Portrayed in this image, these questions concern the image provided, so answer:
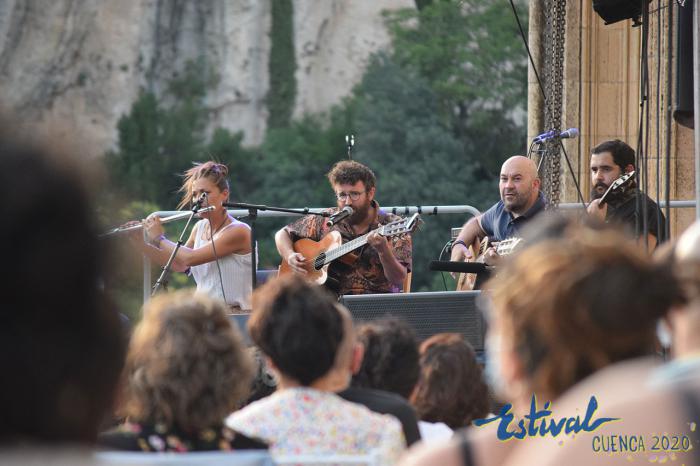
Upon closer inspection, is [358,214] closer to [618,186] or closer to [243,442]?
[618,186]

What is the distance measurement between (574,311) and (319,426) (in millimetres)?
1234

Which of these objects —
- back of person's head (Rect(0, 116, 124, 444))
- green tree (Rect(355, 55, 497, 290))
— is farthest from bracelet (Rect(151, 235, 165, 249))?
green tree (Rect(355, 55, 497, 290))

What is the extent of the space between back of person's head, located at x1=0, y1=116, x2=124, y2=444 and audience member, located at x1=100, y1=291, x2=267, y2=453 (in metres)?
1.32

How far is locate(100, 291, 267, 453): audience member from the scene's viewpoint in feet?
7.91

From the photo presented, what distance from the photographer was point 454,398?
3.31 m

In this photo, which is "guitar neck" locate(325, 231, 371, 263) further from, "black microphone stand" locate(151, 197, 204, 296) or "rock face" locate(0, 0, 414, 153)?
"rock face" locate(0, 0, 414, 153)

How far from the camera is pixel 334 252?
6.85m

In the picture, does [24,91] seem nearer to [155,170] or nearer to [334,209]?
[155,170]

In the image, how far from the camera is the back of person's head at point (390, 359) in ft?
11.1

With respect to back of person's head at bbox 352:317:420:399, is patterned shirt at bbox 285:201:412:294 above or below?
above

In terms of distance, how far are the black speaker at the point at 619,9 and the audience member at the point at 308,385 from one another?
423 cm

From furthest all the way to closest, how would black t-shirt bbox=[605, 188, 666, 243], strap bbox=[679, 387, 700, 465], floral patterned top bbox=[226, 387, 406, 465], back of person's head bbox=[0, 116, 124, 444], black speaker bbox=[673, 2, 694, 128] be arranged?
black t-shirt bbox=[605, 188, 666, 243] → black speaker bbox=[673, 2, 694, 128] → floral patterned top bbox=[226, 387, 406, 465] → strap bbox=[679, 387, 700, 465] → back of person's head bbox=[0, 116, 124, 444]

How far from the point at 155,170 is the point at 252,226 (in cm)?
4250

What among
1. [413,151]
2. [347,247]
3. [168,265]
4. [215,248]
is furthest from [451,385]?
[413,151]
